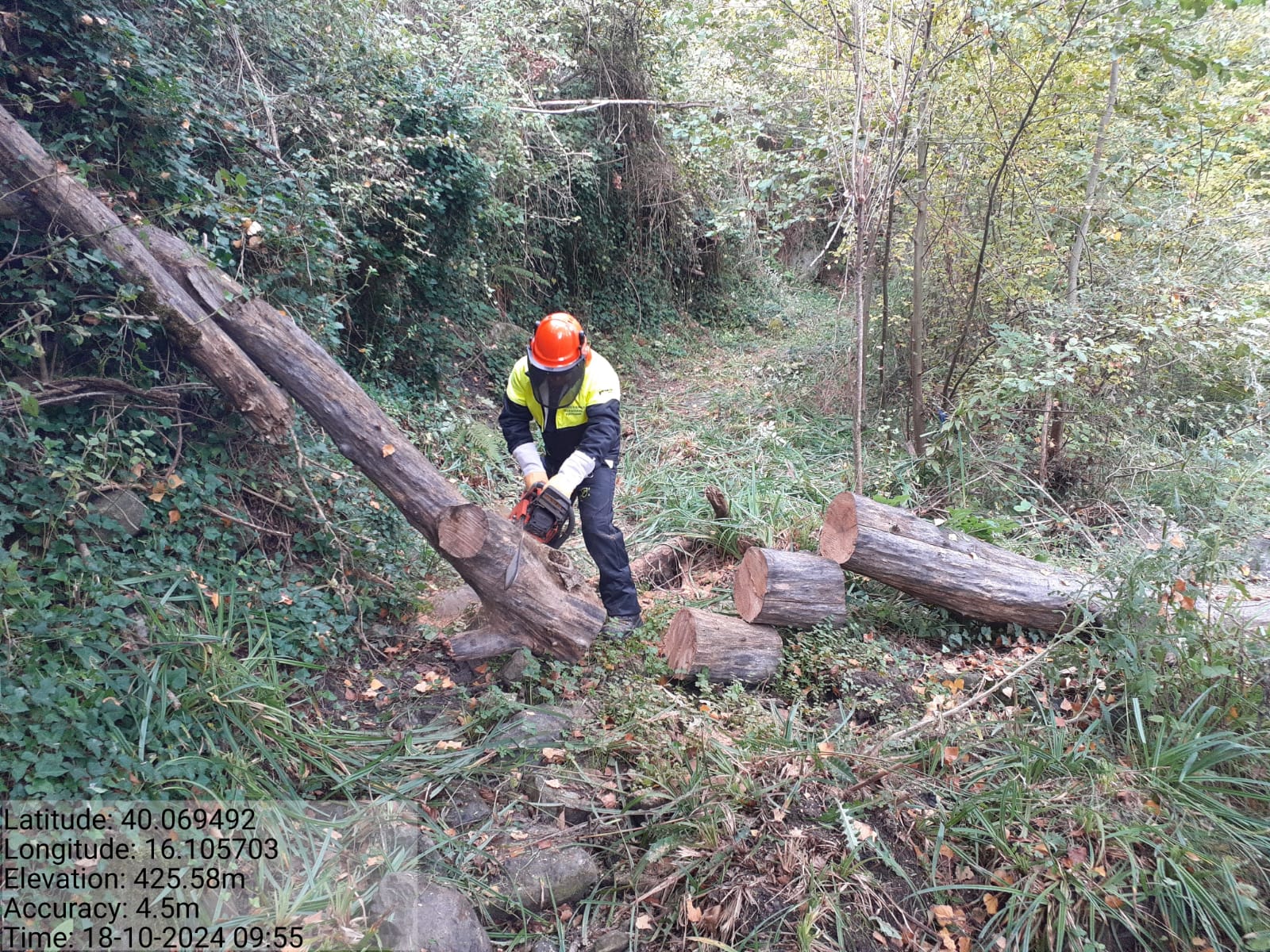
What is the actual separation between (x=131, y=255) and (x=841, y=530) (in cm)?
383

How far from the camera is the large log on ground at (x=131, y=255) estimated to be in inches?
124

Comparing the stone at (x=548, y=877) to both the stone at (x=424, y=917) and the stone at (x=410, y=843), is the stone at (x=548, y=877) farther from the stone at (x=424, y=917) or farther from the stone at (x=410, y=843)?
the stone at (x=410, y=843)

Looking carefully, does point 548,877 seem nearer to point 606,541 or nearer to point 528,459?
point 606,541

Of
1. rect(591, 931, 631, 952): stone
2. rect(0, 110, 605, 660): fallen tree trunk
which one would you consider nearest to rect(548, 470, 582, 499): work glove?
rect(0, 110, 605, 660): fallen tree trunk

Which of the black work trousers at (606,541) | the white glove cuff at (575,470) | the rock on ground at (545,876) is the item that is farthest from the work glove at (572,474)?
the rock on ground at (545,876)

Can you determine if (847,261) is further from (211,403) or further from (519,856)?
(519,856)

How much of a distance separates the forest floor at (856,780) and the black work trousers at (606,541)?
11.1 inches

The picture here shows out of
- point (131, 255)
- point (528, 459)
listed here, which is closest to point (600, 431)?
point (528, 459)

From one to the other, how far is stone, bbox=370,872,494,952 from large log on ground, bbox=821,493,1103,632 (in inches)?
104

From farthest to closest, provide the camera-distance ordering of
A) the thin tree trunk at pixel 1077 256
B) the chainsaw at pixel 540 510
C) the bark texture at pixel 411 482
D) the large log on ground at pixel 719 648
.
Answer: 1. the thin tree trunk at pixel 1077 256
2. the chainsaw at pixel 540 510
3. the large log on ground at pixel 719 648
4. the bark texture at pixel 411 482

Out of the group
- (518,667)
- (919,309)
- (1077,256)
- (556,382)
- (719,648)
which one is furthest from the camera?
(919,309)

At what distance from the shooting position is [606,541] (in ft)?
13.4

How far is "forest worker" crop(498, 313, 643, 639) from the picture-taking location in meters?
3.90

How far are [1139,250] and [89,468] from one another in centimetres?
765
